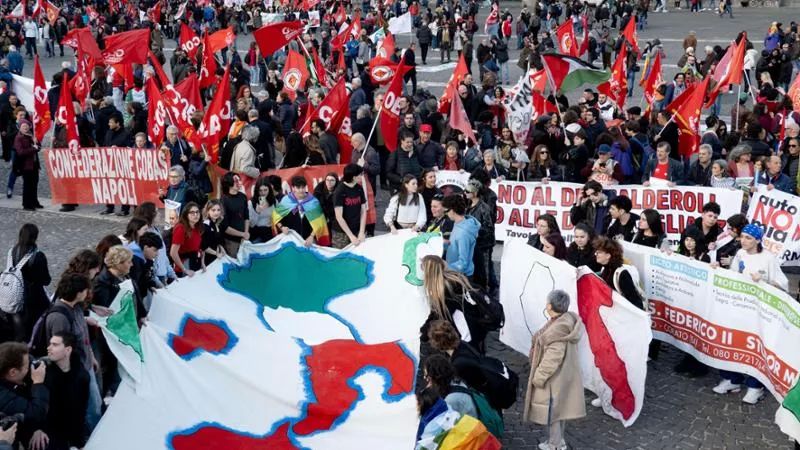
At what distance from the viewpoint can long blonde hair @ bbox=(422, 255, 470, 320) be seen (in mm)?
8109

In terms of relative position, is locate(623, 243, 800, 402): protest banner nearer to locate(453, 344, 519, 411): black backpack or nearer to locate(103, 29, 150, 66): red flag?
locate(453, 344, 519, 411): black backpack

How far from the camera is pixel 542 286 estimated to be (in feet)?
29.9

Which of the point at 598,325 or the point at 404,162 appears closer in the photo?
the point at 598,325

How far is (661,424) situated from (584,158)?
5685mm

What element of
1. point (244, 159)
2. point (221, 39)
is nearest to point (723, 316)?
point (244, 159)

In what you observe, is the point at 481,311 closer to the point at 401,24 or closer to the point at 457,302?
the point at 457,302

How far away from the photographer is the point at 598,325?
8516 millimetres

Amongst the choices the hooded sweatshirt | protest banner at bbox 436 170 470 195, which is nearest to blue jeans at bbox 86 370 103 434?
the hooded sweatshirt

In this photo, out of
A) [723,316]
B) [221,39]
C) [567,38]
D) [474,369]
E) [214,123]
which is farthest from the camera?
[221,39]

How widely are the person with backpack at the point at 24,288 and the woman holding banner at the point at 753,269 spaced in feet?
18.4

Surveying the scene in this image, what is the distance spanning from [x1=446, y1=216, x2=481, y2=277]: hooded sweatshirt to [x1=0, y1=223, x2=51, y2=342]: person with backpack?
346 centimetres

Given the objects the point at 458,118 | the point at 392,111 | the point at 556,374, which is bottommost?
the point at 556,374

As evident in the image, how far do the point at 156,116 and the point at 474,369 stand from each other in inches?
335

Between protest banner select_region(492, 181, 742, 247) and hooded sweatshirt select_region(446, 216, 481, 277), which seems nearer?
hooded sweatshirt select_region(446, 216, 481, 277)
